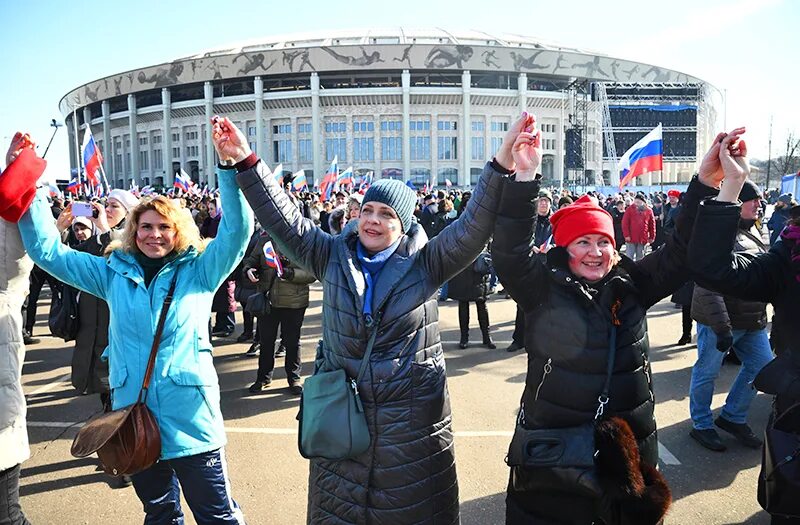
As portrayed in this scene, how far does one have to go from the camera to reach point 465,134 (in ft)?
202

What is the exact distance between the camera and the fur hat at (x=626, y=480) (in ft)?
6.48

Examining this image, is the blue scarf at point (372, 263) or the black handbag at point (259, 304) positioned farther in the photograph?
the black handbag at point (259, 304)

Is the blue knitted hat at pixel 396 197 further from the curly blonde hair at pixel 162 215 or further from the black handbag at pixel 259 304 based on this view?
the black handbag at pixel 259 304

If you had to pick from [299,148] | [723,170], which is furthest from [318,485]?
[299,148]

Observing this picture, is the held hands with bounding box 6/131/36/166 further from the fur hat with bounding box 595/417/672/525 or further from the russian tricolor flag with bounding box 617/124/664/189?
the russian tricolor flag with bounding box 617/124/664/189

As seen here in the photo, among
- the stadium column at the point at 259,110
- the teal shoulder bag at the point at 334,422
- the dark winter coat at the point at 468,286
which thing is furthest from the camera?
the stadium column at the point at 259,110

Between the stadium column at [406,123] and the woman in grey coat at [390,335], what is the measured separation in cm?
5896

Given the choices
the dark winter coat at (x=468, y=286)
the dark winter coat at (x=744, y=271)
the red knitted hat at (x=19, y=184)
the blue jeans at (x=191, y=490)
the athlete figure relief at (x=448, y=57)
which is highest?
the athlete figure relief at (x=448, y=57)

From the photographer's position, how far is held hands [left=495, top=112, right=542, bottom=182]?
202 centimetres

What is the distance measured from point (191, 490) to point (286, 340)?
10.4 feet

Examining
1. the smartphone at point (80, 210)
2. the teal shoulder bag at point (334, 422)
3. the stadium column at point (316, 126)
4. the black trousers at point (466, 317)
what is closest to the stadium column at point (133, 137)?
the stadium column at point (316, 126)

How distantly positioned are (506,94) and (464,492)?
6387cm

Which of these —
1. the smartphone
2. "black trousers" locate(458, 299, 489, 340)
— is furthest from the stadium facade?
the smartphone

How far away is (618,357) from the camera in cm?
221
